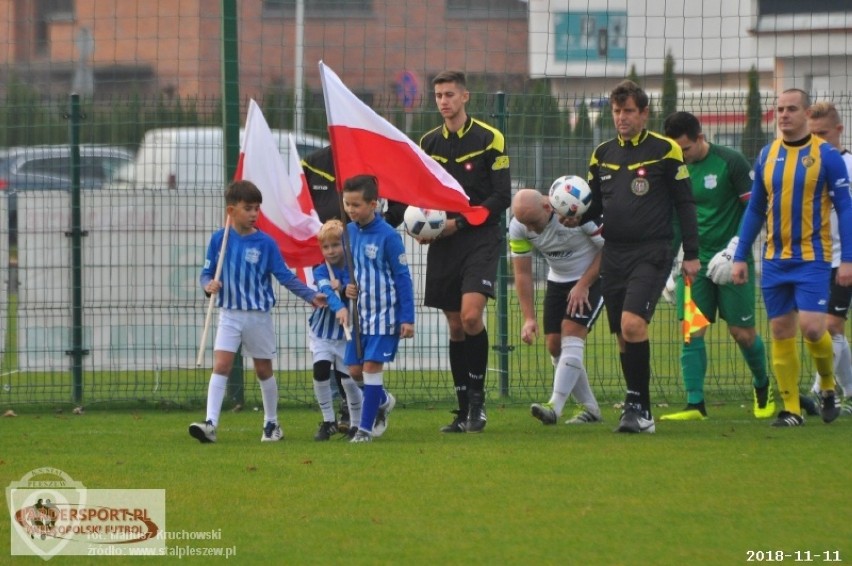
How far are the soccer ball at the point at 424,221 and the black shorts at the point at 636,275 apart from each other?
118 centimetres

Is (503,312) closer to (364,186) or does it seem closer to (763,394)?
(763,394)

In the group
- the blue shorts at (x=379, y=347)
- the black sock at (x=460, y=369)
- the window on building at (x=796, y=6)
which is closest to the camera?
the blue shorts at (x=379, y=347)

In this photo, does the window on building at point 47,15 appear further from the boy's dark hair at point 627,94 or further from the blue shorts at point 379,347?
the boy's dark hair at point 627,94

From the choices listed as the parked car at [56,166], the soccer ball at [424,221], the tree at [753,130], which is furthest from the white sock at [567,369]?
the parked car at [56,166]

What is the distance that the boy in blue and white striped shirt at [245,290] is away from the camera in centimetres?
1002

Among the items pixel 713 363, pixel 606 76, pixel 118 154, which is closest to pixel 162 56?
pixel 118 154

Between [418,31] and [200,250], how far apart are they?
2667 millimetres

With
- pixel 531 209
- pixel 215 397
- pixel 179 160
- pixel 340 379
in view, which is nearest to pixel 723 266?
pixel 531 209

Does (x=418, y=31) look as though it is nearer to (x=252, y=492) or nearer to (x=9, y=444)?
(x=9, y=444)

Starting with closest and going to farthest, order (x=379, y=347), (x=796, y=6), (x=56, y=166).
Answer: (x=379, y=347) < (x=56, y=166) < (x=796, y=6)

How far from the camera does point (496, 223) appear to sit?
1035 cm

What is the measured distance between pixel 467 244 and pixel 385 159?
2.67ft

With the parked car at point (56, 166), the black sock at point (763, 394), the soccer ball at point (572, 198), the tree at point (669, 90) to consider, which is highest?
the tree at point (669, 90)

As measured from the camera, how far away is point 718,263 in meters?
11.0
